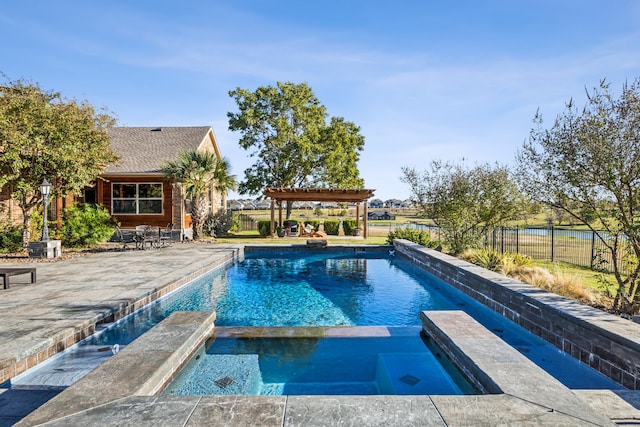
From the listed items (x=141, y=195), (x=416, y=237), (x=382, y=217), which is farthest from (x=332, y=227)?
(x=382, y=217)

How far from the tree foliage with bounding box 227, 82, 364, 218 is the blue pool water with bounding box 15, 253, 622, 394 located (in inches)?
534

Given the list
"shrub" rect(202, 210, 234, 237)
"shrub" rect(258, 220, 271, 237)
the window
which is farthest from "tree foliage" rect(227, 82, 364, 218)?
the window

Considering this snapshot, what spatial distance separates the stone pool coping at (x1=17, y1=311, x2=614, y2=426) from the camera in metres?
2.66

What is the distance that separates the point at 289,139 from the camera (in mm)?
25719

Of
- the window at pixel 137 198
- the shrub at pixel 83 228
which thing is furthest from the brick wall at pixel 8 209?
the window at pixel 137 198

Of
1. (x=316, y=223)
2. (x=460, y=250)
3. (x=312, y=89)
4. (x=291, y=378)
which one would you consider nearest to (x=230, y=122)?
(x=312, y=89)

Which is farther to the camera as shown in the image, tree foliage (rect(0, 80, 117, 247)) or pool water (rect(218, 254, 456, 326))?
tree foliage (rect(0, 80, 117, 247))

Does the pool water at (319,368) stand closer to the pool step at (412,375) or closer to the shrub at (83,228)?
the pool step at (412,375)

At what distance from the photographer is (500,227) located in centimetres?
1308

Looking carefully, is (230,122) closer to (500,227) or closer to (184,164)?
(184,164)

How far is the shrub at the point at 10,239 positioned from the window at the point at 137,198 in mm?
5905

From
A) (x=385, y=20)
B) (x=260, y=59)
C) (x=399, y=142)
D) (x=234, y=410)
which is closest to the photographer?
(x=234, y=410)

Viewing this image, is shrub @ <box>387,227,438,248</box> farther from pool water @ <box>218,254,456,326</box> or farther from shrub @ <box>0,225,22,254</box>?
shrub @ <box>0,225,22,254</box>

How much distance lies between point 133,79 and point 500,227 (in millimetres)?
16519
